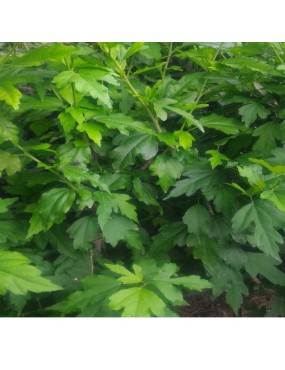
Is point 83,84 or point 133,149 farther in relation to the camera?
point 133,149

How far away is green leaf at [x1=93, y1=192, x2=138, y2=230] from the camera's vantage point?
1232mm

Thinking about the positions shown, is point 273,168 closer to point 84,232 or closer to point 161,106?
point 161,106

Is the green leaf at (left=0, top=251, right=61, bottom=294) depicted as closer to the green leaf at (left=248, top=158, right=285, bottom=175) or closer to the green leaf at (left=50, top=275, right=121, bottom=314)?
the green leaf at (left=50, top=275, right=121, bottom=314)

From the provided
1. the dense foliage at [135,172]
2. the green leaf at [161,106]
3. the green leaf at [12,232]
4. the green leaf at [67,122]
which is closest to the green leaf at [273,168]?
the dense foliage at [135,172]

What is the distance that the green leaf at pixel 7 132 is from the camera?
121 cm

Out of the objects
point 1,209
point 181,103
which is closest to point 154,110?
point 181,103

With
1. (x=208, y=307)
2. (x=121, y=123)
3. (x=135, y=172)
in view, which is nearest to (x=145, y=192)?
(x=135, y=172)

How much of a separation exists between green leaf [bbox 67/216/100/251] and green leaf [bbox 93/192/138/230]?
0.08 meters

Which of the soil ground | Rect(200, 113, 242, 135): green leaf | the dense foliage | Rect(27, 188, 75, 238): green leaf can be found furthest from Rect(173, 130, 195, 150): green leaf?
the soil ground

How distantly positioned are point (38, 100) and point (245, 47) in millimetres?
684

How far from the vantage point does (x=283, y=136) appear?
1.38m

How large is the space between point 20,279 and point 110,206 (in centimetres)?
37

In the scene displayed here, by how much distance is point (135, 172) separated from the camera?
1.41 metres

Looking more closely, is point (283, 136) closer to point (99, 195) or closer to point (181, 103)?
point (181, 103)
